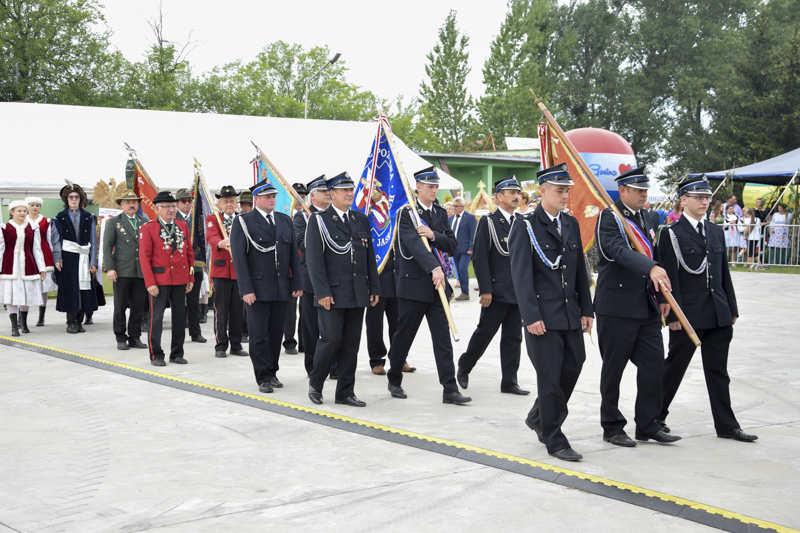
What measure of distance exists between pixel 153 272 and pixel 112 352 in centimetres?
149

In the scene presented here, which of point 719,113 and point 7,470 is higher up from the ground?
point 719,113

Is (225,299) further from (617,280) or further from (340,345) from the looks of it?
(617,280)

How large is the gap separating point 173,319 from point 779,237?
18179mm

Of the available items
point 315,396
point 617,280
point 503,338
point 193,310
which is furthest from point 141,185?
point 617,280

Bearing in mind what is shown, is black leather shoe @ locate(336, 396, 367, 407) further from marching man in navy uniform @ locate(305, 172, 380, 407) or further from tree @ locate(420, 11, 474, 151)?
tree @ locate(420, 11, 474, 151)

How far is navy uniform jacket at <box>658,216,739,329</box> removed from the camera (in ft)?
19.2

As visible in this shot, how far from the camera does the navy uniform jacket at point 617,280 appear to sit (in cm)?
562

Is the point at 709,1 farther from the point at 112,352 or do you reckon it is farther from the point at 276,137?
the point at 112,352

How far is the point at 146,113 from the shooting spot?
21734 mm

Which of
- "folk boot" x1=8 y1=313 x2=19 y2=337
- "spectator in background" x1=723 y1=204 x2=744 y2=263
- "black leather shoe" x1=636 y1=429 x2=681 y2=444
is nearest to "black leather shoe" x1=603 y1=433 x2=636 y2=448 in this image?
"black leather shoe" x1=636 y1=429 x2=681 y2=444

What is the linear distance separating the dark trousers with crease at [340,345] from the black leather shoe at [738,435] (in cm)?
310

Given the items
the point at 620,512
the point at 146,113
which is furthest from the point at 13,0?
the point at 620,512

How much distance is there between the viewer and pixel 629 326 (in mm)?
5711

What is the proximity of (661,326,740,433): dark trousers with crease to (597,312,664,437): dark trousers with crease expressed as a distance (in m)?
0.29
